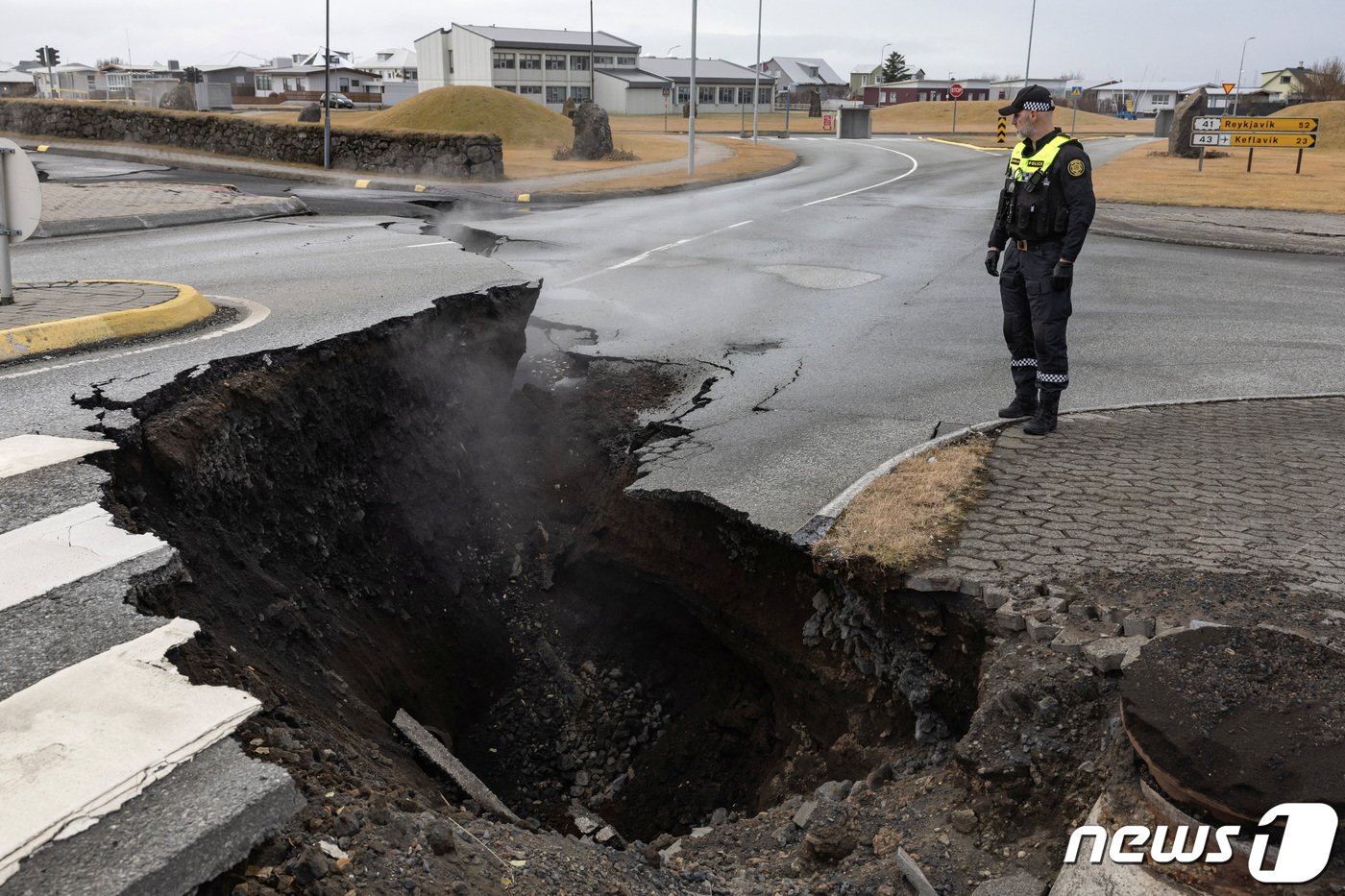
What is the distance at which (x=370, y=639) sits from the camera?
231 inches

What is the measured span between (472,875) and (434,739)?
7.53 feet

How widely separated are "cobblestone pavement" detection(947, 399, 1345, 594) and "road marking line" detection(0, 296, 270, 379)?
5021mm

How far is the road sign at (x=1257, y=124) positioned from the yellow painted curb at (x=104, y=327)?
27943mm

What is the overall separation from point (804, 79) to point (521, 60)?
110ft

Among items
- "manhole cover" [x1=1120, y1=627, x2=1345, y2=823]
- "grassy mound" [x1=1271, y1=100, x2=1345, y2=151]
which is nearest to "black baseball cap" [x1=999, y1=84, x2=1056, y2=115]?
"manhole cover" [x1=1120, y1=627, x2=1345, y2=823]

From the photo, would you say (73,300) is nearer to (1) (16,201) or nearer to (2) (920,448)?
(1) (16,201)

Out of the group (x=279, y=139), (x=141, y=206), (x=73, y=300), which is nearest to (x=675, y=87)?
(x=279, y=139)

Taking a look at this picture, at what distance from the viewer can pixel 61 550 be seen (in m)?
3.78

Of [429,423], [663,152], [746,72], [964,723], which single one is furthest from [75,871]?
[746,72]

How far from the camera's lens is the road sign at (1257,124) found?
2677cm

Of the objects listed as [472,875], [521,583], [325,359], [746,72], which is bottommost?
[521,583]

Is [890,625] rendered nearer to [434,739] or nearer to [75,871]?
[434,739]

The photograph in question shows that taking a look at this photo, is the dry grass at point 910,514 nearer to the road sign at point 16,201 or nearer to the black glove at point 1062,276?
the black glove at point 1062,276

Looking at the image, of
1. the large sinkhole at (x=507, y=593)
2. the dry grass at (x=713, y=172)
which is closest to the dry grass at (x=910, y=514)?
the large sinkhole at (x=507, y=593)
